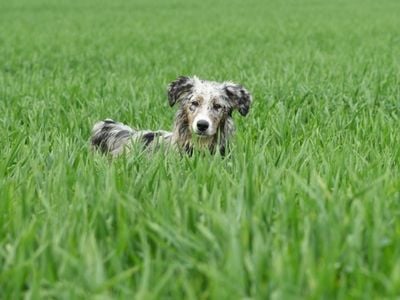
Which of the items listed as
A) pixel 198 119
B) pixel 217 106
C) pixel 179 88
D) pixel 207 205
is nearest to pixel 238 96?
pixel 217 106

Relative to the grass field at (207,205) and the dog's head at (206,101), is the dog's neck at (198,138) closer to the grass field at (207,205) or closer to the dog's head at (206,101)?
the dog's head at (206,101)

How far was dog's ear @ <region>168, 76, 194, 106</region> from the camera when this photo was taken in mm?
5484

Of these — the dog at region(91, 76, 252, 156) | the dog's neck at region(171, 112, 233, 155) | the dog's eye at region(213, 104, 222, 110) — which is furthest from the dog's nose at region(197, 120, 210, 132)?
the dog's eye at region(213, 104, 222, 110)

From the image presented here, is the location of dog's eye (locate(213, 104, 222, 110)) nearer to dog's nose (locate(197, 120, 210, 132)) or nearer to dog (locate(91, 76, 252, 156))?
dog (locate(91, 76, 252, 156))

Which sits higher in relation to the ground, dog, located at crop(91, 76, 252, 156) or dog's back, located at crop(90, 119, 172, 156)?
dog, located at crop(91, 76, 252, 156)

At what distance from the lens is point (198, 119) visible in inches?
196

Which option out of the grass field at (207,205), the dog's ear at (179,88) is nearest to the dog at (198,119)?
the dog's ear at (179,88)

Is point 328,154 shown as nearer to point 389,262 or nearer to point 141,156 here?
point 141,156

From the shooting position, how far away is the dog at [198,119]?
5.11m

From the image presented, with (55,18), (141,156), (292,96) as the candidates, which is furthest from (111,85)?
(55,18)

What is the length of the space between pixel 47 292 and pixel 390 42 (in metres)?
15.2

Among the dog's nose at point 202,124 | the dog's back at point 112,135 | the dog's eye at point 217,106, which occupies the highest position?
the dog's eye at point 217,106

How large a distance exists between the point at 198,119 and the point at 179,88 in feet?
2.04

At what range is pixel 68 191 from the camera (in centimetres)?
342
